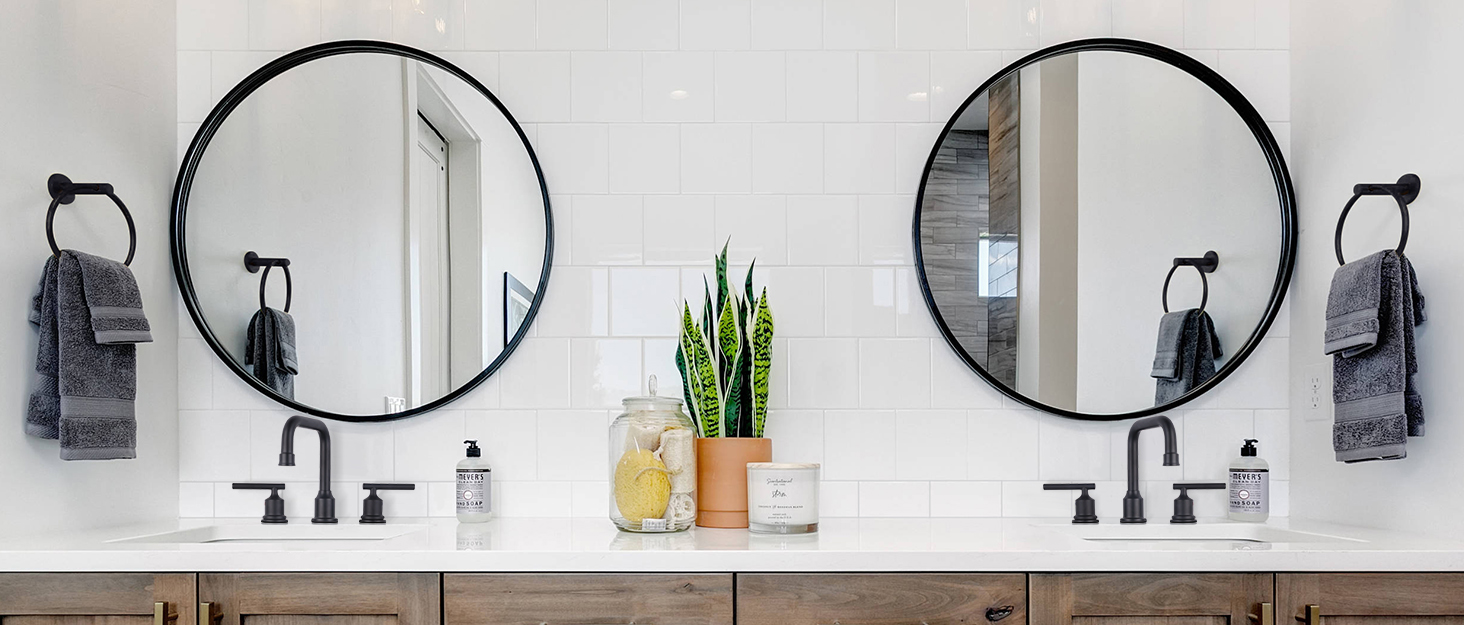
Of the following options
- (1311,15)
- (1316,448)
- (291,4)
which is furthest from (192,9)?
(1316,448)

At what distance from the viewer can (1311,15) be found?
6.86 feet

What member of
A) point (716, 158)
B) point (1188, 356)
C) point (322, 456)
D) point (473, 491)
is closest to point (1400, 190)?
point (1188, 356)

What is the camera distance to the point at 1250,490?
1979mm

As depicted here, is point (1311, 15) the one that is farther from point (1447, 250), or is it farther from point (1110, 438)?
point (1110, 438)

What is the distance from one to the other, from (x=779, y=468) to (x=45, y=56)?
4.78 feet

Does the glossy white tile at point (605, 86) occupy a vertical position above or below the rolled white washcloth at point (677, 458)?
above

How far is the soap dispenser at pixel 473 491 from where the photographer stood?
78.2 inches

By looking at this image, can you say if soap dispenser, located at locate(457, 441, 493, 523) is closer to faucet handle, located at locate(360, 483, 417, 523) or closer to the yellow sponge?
faucet handle, located at locate(360, 483, 417, 523)

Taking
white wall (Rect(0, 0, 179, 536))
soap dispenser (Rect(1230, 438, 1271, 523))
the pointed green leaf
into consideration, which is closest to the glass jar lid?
the pointed green leaf

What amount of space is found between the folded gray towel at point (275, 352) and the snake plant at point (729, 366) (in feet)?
2.66

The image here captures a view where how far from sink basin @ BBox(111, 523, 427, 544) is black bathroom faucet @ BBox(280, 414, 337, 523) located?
0.03 m

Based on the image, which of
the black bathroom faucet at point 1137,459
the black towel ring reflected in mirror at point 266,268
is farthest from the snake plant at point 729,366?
the black towel ring reflected in mirror at point 266,268

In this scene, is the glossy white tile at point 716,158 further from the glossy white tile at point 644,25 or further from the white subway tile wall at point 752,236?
the glossy white tile at point 644,25

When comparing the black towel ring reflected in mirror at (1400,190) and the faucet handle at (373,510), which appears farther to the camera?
the faucet handle at (373,510)
